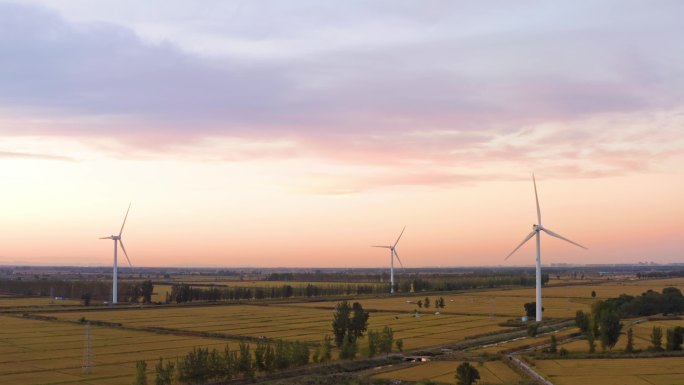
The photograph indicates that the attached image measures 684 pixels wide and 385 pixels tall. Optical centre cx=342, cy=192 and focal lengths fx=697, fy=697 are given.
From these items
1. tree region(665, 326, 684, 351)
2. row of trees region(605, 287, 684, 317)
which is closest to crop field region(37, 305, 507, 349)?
tree region(665, 326, 684, 351)

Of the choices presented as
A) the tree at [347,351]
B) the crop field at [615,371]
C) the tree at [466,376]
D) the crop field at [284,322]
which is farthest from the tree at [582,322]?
the tree at [466,376]

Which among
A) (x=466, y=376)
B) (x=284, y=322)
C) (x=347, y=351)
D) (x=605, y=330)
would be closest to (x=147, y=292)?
(x=284, y=322)

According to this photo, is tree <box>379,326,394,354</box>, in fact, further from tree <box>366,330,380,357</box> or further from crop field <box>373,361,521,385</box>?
crop field <box>373,361,521,385</box>

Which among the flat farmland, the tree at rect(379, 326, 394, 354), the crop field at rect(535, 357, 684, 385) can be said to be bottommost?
the flat farmland

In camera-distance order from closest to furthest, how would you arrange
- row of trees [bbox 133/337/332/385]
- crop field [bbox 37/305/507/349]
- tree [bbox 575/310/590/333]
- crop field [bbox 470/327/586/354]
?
1. row of trees [bbox 133/337/332/385]
2. crop field [bbox 470/327/586/354]
3. tree [bbox 575/310/590/333]
4. crop field [bbox 37/305/507/349]

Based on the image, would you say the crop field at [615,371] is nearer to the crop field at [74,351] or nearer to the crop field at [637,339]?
the crop field at [637,339]

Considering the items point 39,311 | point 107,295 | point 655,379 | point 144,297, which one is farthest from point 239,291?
point 655,379
